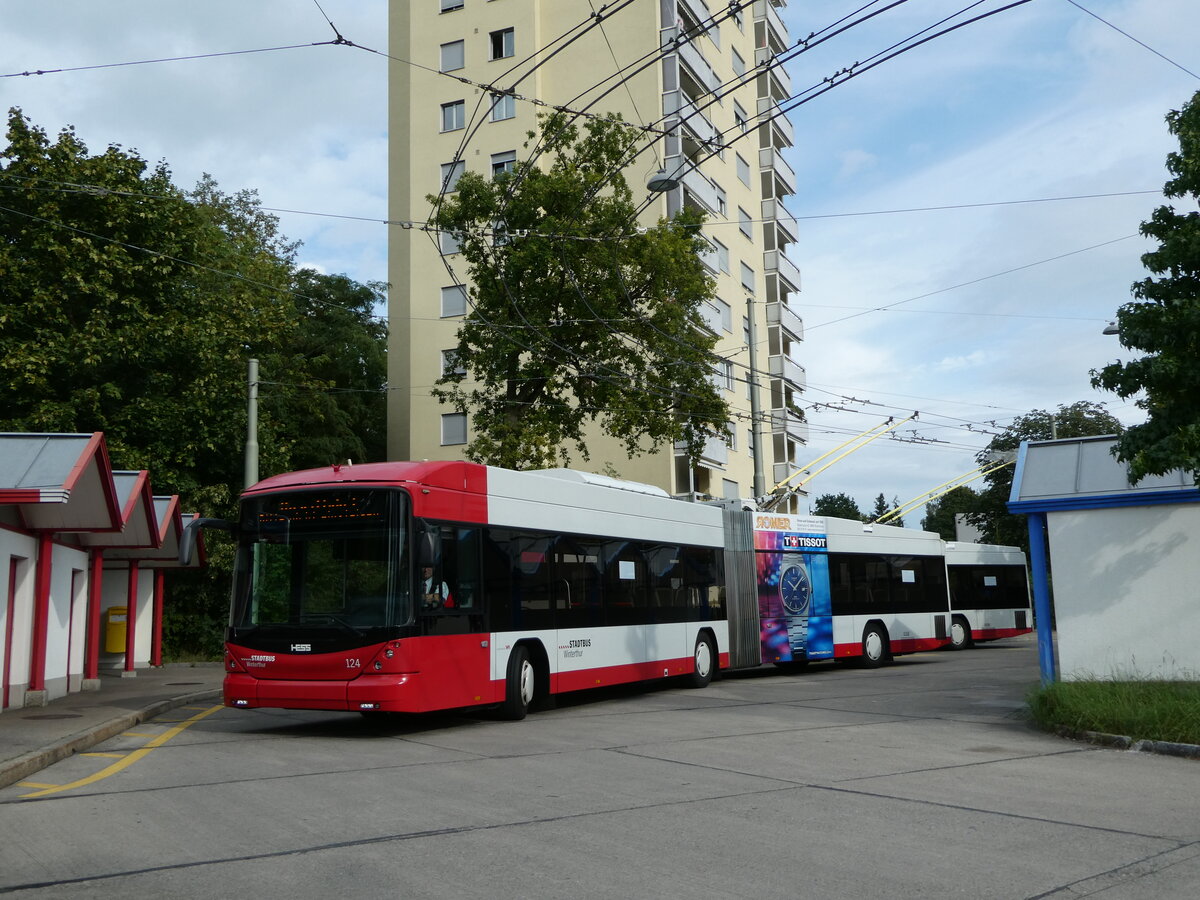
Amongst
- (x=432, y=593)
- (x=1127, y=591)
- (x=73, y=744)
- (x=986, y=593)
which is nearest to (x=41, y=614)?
(x=73, y=744)

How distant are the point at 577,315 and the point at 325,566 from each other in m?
18.0

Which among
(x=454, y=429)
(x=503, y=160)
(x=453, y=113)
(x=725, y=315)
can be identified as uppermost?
(x=453, y=113)

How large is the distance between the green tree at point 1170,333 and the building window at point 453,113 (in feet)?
113

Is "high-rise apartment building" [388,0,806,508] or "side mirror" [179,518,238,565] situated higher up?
"high-rise apartment building" [388,0,806,508]

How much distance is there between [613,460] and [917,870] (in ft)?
114

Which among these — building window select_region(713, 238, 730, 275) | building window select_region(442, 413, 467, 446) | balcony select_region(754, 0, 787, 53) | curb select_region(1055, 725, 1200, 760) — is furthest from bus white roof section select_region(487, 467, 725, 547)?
balcony select_region(754, 0, 787, 53)

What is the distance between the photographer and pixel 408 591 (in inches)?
508

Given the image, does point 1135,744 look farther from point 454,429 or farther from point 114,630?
point 454,429

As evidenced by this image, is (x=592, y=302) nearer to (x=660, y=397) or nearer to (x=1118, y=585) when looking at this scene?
(x=660, y=397)

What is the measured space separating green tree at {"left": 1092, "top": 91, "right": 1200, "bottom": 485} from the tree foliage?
69.6 feet

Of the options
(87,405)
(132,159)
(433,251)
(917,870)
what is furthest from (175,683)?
(433,251)

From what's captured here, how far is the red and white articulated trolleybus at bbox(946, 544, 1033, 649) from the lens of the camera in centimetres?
3381

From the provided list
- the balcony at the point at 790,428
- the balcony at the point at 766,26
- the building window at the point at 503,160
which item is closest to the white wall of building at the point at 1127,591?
the building window at the point at 503,160

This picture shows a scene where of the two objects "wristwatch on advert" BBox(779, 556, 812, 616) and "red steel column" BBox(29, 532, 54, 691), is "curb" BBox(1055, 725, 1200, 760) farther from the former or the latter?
"red steel column" BBox(29, 532, 54, 691)
